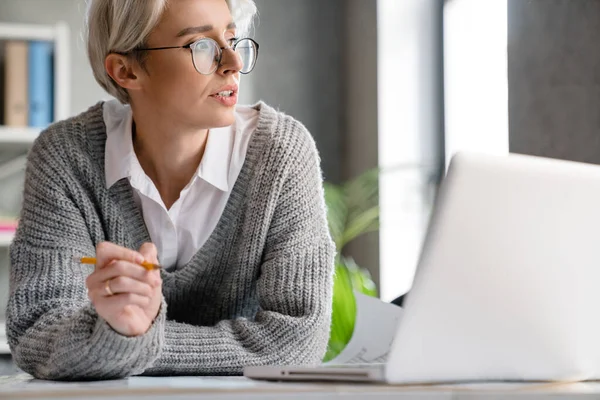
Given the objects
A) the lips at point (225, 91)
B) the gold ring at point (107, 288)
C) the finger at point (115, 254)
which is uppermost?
the lips at point (225, 91)

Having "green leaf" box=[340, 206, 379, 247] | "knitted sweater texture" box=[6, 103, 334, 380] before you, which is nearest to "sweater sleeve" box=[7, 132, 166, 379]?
"knitted sweater texture" box=[6, 103, 334, 380]

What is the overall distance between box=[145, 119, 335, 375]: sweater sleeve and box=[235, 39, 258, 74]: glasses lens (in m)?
0.15

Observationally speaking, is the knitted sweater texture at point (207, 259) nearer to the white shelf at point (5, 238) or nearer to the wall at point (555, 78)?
the wall at point (555, 78)

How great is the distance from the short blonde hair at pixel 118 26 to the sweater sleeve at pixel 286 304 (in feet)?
1.07

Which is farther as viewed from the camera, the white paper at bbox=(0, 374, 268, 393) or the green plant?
the green plant

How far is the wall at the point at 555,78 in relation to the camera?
6.51 feet

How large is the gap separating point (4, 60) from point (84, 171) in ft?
6.35

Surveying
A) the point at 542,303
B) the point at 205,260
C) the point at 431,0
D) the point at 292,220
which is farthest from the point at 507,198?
the point at 431,0

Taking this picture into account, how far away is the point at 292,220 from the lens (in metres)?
1.46

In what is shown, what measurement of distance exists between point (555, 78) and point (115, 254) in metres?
1.47

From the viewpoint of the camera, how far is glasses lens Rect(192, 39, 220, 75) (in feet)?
4.91

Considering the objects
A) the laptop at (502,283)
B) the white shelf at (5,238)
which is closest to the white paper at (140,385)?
the laptop at (502,283)

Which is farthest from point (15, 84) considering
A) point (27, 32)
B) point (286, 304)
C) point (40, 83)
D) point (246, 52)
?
point (286, 304)

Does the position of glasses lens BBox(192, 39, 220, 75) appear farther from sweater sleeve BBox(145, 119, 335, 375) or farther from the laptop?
the laptop
